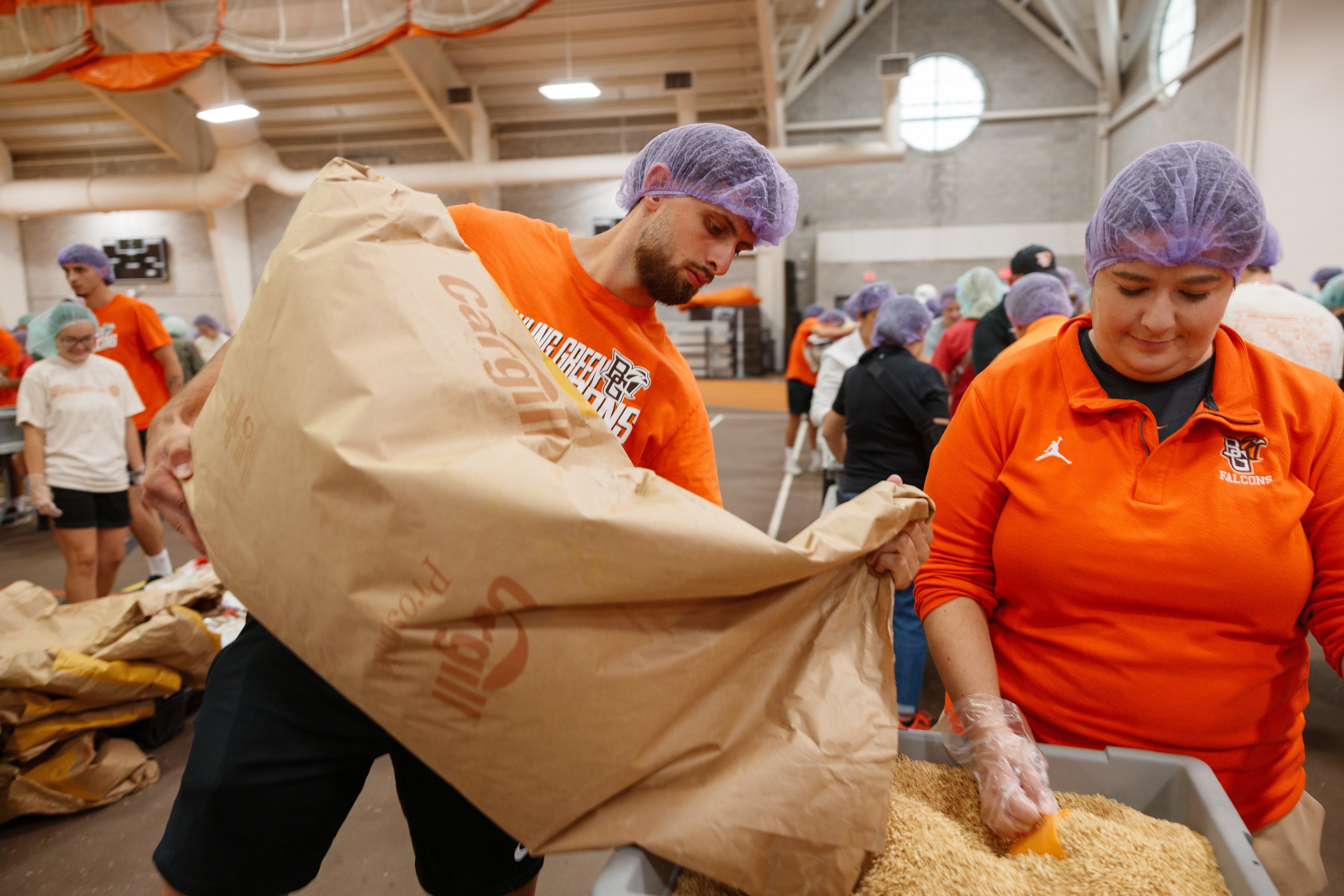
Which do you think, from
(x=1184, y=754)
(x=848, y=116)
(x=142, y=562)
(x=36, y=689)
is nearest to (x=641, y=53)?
(x=848, y=116)

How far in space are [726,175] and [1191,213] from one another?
71 cm

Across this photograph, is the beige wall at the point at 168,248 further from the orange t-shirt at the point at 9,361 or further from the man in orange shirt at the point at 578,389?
the man in orange shirt at the point at 578,389

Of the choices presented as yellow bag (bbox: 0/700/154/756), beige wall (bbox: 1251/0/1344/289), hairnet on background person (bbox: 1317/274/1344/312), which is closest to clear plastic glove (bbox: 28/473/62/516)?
yellow bag (bbox: 0/700/154/756)

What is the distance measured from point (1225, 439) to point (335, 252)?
1.13m

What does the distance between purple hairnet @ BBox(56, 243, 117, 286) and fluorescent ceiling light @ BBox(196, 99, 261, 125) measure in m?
9.24

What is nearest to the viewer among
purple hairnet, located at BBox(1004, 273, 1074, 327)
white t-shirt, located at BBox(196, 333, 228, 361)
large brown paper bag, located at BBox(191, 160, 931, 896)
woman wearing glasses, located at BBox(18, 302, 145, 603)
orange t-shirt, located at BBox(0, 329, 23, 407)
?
large brown paper bag, located at BBox(191, 160, 931, 896)

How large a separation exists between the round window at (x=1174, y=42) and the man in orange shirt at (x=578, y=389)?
44.2ft

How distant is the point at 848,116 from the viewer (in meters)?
15.7

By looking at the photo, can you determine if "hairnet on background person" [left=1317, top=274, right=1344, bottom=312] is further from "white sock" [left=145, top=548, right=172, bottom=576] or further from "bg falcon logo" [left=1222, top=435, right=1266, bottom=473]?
"white sock" [left=145, top=548, right=172, bottom=576]

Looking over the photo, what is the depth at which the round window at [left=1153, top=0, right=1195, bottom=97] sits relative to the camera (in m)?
11.5

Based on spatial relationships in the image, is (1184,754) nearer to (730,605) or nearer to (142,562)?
(730,605)

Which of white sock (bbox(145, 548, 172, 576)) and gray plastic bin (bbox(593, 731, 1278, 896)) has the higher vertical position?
gray plastic bin (bbox(593, 731, 1278, 896))

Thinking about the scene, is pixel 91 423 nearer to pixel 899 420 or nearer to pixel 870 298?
pixel 899 420

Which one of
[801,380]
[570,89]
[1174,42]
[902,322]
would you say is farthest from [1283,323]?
[1174,42]
